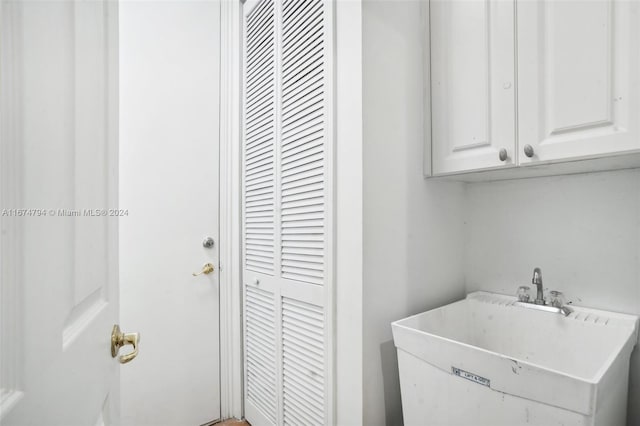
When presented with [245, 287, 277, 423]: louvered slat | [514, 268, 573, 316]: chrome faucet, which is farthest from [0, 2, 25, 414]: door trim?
[514, 268, 573, 316]: chrome faucet

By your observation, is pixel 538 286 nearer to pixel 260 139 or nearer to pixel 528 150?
pixel 528 150

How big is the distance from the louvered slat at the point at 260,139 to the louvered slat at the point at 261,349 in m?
0.16

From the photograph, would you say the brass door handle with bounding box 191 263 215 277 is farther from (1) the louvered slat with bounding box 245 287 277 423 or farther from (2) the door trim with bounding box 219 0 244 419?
(1) the louvered slat with bounding box 245 287 277 423

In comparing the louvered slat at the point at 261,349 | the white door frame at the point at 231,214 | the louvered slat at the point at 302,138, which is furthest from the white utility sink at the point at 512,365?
the white door frame at the point at 231,214

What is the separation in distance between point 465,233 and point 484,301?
31cm

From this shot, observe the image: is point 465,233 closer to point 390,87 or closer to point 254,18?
point 390,87

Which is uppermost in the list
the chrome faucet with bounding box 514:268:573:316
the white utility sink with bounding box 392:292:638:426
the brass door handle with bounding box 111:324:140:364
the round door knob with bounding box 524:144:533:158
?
the round door knob with bounding box 524:144:533:158

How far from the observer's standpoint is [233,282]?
1.78m

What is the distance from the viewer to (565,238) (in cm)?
120

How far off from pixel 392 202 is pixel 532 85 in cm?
54

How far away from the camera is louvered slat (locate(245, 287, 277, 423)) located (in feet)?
4.96

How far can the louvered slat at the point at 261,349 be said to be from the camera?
1512 mm

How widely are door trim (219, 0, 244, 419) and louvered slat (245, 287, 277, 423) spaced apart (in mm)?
87

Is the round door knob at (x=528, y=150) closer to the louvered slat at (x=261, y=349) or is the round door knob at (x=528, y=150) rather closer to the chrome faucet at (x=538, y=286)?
the chrome faucet at (x=538, y=286)
